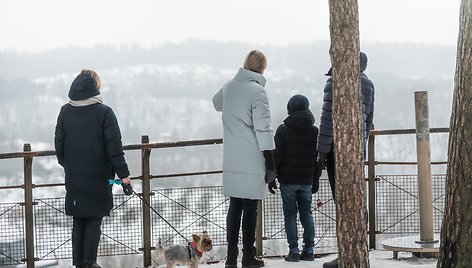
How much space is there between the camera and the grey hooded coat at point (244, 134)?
793 centimetres

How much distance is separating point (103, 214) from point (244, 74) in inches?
62.4

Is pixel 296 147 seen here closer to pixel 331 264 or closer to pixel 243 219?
pixel 243 219

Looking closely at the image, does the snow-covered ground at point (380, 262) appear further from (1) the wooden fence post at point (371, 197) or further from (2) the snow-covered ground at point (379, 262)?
(1) the wooden fence post at point (371, 197)

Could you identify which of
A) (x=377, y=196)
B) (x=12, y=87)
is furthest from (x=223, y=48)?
(x=377, y=196)

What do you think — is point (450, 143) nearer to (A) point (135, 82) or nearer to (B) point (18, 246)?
(B) point (18, 246)

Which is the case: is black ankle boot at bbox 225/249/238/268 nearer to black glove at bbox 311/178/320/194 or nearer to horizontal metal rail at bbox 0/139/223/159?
black glove at bbox 311/178/320/194

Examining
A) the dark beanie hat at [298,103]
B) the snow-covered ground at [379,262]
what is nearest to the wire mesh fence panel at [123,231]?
the snow-covered ground at [379,262]

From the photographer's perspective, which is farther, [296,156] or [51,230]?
[51,230]

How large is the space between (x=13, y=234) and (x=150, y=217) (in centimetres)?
137

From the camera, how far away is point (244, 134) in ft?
26.2

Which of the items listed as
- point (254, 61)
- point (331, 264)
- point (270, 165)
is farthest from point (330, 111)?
point (331, 264)

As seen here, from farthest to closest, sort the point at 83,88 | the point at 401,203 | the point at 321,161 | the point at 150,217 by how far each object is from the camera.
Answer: the point at 401,203 < the point at 150,217 < the point at 321,161 < the point at 83,88

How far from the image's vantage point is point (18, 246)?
30.6 feet

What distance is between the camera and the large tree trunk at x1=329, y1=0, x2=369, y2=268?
6969mm
